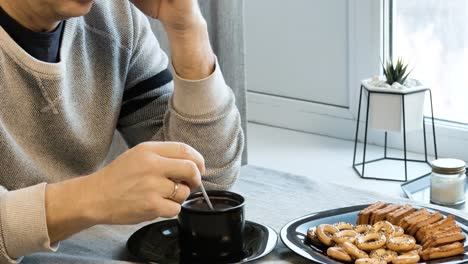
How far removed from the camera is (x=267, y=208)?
1227 millimetres

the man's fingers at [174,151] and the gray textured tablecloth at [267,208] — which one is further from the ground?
the man's fingers at [174,151]

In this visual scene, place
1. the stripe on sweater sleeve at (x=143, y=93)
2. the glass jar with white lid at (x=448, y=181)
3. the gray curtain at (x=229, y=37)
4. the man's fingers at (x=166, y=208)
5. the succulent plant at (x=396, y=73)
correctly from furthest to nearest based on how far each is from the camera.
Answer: the succulent plant at (x=396, y=73), the gray curtain at (x=229, y=37), the glass jar with white lid at (x=448, y=181), the stripe on sweater sleeve at (x=143, y=93), the man's fingers at (x=166, y=208)

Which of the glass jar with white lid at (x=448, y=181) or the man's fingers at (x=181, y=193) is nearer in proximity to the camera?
the man's fingers at (x=181, y=193)

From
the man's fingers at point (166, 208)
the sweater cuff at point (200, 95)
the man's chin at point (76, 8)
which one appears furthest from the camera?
the sweater cuff at point (200, 95)

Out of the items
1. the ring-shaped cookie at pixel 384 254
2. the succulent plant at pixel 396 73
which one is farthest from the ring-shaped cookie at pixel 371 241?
the succulent plant at pixel 396 73

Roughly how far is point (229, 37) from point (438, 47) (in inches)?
19.2

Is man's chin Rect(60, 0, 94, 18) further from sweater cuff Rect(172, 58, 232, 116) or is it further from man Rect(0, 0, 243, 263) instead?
sweater cuff Rect(172, 58, 232, 116)

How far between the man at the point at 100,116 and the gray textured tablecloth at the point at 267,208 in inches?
2.3

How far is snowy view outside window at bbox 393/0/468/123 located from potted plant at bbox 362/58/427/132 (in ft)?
0.45

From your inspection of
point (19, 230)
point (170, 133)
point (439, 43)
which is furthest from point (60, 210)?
point (439, 43)

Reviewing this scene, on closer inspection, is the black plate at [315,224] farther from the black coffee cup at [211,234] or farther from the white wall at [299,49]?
the white wall at [299,49]

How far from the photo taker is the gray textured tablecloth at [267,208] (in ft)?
3.46

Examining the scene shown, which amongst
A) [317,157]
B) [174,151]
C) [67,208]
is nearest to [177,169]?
[174,151]

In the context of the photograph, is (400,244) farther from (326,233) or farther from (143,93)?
(143,93)
